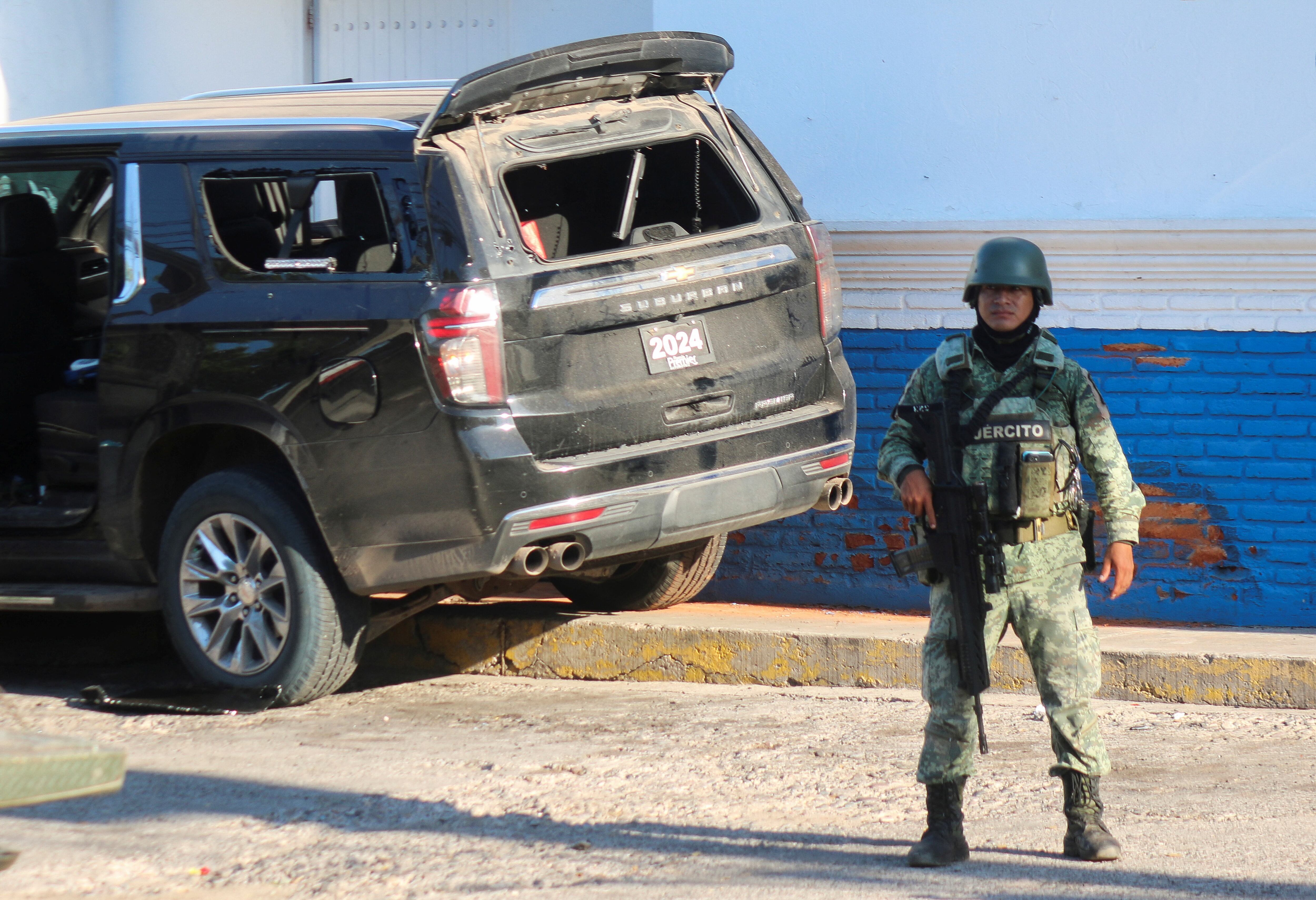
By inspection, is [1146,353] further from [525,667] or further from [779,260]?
[525,667]

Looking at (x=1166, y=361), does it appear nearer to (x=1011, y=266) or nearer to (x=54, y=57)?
(x=1011, y=266)

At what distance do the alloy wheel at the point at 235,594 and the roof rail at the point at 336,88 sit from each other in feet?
5.70

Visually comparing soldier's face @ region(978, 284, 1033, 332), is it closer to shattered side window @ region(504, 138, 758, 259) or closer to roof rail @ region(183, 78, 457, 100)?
shattered side window @ region(504, 138, 758, 259)

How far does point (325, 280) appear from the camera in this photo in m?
5.13

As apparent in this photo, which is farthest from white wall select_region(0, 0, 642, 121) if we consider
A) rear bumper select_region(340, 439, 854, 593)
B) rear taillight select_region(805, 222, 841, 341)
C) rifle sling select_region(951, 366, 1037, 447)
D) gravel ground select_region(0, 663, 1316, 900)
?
rifle sling select_region(951, 366, 1037, 447)

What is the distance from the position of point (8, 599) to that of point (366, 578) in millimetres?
1497

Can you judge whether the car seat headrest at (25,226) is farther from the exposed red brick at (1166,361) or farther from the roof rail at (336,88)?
the exposed red brick at (1166,361)

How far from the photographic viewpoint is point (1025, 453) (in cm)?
383

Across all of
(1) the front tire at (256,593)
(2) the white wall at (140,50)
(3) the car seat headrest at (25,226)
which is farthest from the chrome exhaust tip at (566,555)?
(2) the white wall at (140,50)

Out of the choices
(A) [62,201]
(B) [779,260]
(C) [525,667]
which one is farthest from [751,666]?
(A) [62,201]

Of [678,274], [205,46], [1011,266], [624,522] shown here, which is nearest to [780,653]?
[624,522]

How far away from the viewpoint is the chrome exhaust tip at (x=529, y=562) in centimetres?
489

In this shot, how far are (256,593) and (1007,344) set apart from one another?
8.96ft

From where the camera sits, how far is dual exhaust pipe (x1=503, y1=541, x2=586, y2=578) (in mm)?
4897
